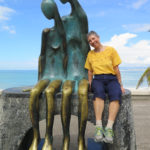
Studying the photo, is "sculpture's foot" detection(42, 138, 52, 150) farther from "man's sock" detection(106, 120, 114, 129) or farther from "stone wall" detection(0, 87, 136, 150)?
"man's sock" detection(106, 120, 114, 129)

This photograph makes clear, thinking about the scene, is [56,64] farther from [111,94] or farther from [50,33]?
[111,94]

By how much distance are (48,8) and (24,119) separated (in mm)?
1360

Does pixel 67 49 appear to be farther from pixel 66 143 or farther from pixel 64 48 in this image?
pixel 66 143

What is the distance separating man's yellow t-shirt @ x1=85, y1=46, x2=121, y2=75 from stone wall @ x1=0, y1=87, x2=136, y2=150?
12.1 inches

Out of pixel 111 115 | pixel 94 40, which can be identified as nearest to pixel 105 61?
pixel 94 40

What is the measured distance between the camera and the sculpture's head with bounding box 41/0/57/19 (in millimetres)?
2863

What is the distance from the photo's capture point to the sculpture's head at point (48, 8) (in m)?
2.86

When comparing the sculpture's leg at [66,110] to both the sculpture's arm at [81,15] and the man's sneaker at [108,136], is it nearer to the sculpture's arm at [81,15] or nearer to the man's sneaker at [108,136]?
the man's sneaker at [108,136]

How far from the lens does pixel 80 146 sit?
8.20 feet

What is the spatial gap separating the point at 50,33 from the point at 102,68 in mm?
923

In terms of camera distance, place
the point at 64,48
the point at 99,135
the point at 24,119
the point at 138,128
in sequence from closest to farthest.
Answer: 1. the point at 99,135
2. the point at 24,119
3. the point at 64,48
4. the point at 138,128

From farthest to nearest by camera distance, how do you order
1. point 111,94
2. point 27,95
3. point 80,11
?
1. point 80,11
2. point 27,95
3. point 111,94

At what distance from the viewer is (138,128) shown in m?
4.44

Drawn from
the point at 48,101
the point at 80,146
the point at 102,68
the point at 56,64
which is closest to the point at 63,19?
the point at 56,64
